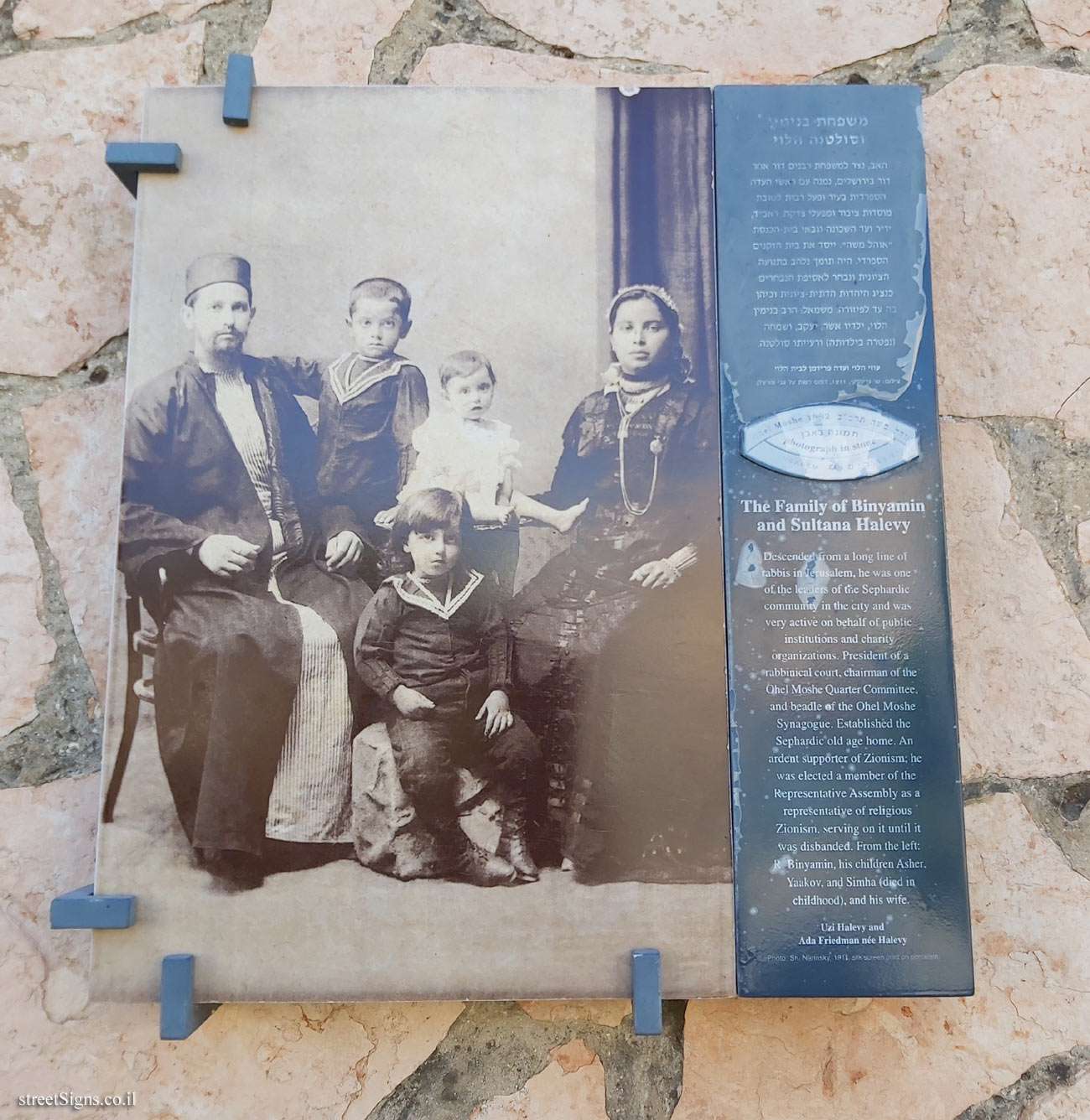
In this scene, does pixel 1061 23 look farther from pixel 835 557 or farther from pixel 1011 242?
pixel 835 557

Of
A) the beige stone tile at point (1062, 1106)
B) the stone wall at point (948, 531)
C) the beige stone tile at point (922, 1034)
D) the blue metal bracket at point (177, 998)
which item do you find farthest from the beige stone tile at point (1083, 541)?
the blue metal bracket at point (177, 998)

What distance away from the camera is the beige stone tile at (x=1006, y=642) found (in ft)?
4.01

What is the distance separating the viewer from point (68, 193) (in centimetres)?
131

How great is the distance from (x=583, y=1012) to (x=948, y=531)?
0.84 m

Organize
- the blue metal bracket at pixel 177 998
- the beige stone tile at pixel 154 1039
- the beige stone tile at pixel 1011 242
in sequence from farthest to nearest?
the beige stone tile at pixel 1011 242 → the beige stone tile at pixel 154 1039 → the blue metal bracket at pixel 177 998

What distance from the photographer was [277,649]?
114 centimetres

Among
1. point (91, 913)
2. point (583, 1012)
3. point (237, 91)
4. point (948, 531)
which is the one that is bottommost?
point (583, 1012)

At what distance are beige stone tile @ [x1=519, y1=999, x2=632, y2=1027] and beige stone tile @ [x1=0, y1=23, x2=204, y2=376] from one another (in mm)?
1130

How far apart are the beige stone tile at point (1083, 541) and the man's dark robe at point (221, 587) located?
1001 mm

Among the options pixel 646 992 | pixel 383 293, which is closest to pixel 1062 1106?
pixel 646 992

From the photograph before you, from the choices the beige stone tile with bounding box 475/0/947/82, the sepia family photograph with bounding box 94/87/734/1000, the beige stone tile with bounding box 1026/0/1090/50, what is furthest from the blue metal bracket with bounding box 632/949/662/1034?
the beige stone tile with bounding box 1026/0/1090/50

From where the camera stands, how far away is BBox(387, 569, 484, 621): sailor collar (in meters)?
1.15

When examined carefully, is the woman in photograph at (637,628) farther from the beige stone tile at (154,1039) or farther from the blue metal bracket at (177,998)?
the blue metal bracket at (177,998)

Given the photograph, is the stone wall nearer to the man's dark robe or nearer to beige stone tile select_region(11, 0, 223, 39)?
beige stone tile select_region(11, 0, 223, 39)
